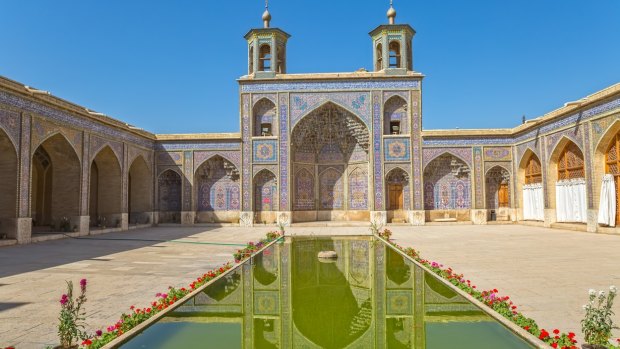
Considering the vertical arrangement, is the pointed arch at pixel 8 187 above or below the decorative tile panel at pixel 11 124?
below

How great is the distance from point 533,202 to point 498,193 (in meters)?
1.71

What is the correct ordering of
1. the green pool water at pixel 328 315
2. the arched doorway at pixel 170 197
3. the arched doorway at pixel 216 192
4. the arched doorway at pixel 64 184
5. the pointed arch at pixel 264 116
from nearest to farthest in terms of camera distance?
the green pool water at pixel 328 315 → the arched doorway at pixel 64 184 → the pointed arch at pixel 264 116 → the arched doorway at pixel 216 192 → the arched doorway at pixel 170 197

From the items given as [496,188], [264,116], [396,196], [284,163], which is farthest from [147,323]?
[496,188]

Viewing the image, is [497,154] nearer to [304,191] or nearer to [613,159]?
[613,159]

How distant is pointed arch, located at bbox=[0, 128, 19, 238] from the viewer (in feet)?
35.3

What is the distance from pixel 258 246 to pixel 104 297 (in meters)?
4.78

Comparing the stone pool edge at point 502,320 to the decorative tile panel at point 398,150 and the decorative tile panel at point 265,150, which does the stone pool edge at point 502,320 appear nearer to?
the decorative tile panel at point 398,150

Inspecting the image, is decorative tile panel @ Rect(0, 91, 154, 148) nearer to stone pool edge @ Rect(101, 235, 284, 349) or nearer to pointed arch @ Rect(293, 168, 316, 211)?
pointed arch @ Rect(293, 168, 316, 211)

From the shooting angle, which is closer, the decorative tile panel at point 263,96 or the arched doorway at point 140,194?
the decorative tile panel at point 263,96

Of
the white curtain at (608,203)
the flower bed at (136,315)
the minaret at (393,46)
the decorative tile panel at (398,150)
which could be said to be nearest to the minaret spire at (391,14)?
the minaret at (393,46)

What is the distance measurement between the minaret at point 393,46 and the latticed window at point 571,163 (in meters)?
6.85

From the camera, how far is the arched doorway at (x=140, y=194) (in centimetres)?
1814

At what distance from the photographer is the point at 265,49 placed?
1862 cm

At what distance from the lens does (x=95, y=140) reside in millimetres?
14359
